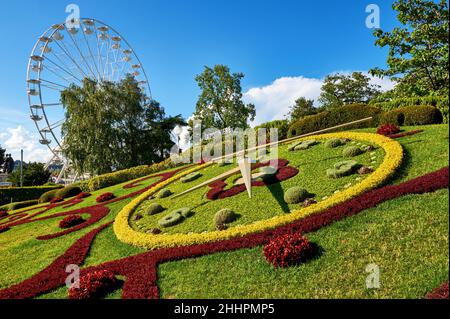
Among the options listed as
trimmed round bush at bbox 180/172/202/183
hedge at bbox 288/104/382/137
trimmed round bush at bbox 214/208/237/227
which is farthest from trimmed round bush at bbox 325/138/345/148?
trimmed round bush at bbox 180/172/202/183

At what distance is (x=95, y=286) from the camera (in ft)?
23.0

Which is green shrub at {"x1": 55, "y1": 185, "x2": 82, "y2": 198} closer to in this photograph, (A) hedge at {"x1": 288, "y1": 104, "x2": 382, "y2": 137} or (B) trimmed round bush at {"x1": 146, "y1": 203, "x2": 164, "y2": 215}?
(B) trimmed round bush at {"x1": 146, "y1": 203, "x2": 164, "y2": 215}

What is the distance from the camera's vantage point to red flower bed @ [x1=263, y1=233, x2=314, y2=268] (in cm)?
666

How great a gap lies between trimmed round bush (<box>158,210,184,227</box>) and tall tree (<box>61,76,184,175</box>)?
22160 millimetres

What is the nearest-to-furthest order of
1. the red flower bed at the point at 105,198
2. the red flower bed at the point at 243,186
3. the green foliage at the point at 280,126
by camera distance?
the red flower bed at the point at 243,186
the red flower bed at the point at 105,198
the green foliage at the point at 280,126

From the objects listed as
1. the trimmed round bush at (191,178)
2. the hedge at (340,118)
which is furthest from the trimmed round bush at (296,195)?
the hedge at (340,118)

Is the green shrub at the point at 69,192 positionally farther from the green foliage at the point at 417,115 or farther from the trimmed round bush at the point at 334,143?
the green foliage at the point at 417,115

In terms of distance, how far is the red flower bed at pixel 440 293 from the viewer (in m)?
4.78

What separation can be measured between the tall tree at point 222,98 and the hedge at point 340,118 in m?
19.9

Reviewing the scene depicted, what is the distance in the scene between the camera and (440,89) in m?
17.7

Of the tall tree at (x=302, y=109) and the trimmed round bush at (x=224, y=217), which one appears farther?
Answer: the tall tree at (x=302, y=109)

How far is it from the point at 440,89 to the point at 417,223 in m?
13.9

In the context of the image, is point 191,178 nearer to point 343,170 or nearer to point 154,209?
point 154,209
